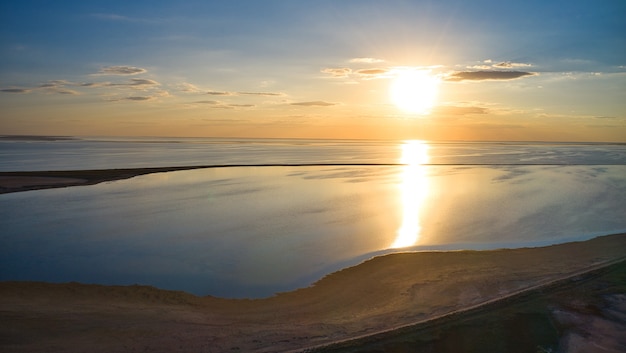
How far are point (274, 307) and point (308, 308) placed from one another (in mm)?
989

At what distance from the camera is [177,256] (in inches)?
700

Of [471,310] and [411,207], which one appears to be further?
[411,207]

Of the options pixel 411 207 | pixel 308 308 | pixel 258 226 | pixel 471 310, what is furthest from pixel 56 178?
pixel 471 310

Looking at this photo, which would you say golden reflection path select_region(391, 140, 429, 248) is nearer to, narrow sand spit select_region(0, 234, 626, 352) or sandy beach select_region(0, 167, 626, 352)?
sandy beach select_region(0, 167, 626, 352)

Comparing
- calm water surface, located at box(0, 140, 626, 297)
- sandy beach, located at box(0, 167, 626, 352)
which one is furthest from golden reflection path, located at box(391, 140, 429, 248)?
sandy beach, located at box(0, 167, 626, 352)

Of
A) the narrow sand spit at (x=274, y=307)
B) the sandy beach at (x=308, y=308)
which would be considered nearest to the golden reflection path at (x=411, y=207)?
the sandy beach at (x=308, y=308)

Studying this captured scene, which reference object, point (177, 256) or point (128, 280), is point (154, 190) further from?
point (128, 280)

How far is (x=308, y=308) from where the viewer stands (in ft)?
41.0

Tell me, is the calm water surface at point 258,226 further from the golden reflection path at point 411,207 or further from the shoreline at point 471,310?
the shoreline at point 471,310

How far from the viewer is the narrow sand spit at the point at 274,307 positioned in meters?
9.92

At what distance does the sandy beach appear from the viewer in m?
9.84

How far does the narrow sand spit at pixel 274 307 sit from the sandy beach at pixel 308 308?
0.09 feet

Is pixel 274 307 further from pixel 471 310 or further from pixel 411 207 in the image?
pixel 411 207

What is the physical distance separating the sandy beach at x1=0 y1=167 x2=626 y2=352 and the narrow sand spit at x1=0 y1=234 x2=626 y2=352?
28 mm
